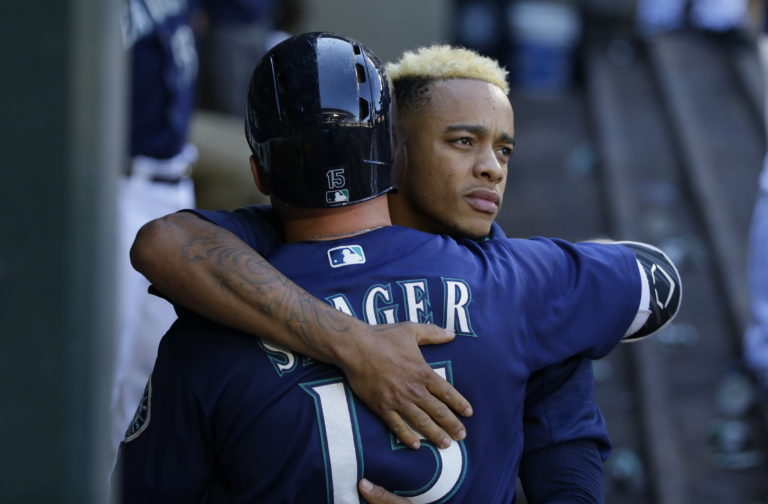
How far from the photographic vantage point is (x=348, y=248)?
7.22 feet

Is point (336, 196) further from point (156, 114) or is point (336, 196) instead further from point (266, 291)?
point (156, 114)

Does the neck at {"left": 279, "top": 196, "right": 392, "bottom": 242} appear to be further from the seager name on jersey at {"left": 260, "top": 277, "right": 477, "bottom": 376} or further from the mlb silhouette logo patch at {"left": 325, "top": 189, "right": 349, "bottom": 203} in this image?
the seager name on jersey at {"left": 260, "top": 277, "right": 477, "bottom": 376}

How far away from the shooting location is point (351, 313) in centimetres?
214

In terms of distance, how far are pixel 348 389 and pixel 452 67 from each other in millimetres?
981

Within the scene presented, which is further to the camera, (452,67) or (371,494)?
(452,67)

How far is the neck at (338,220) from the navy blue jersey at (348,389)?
0.04 metres

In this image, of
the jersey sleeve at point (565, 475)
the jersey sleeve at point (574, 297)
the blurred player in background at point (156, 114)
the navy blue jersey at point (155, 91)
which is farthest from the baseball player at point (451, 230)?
the navy blue jersey at point (155, 91)

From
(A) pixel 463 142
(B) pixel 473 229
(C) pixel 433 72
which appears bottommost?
(B) pixel 473 229

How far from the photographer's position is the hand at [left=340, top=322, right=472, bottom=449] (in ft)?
6.78

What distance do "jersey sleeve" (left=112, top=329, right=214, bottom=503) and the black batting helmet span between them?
477 mm

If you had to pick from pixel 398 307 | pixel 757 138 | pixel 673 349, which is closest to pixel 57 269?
pixel 398 307

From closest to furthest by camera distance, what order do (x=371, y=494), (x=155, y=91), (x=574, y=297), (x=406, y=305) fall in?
1. (x=371, y=494)
2. (x=406, y=305)
3. (x=574, y=297)
4. (x=155, y=91)

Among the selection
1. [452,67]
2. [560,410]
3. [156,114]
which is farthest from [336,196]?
[156,114]

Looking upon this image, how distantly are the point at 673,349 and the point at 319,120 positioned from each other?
500 centimetres
